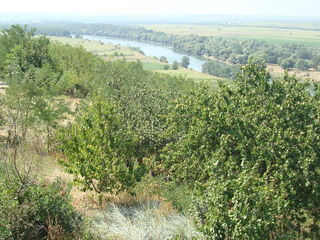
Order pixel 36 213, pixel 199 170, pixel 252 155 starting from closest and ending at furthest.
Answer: pixel 36 213
pixel 252 155
pixel 199 170

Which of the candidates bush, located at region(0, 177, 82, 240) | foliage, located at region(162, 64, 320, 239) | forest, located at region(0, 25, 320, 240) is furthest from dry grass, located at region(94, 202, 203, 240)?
foliage, located at region(162, 64, 320, 239)

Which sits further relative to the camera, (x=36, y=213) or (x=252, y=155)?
(x=252, y=155)

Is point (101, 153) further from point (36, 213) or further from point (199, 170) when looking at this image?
point (199, 170)

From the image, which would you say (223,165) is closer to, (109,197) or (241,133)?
(241,133)

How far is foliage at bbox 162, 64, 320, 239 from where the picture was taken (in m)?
8.66

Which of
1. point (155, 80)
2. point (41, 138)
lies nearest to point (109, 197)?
point (41, 138)

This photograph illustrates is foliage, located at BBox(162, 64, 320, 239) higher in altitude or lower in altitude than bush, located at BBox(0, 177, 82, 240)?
higher

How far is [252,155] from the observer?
488 inches

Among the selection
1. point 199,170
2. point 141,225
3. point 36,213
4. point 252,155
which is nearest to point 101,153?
point 141,225

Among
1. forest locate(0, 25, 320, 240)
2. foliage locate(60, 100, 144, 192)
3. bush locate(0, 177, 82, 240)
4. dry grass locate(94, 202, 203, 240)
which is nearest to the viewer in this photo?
forest locate(0, 25, 320, 240)

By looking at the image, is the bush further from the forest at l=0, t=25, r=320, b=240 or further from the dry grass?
the dry grass

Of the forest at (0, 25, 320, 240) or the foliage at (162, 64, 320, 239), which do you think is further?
the forest at (0, 25, 320, 240)

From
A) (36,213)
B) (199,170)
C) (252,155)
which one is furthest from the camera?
(199,170)

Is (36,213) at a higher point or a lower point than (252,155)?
lower
